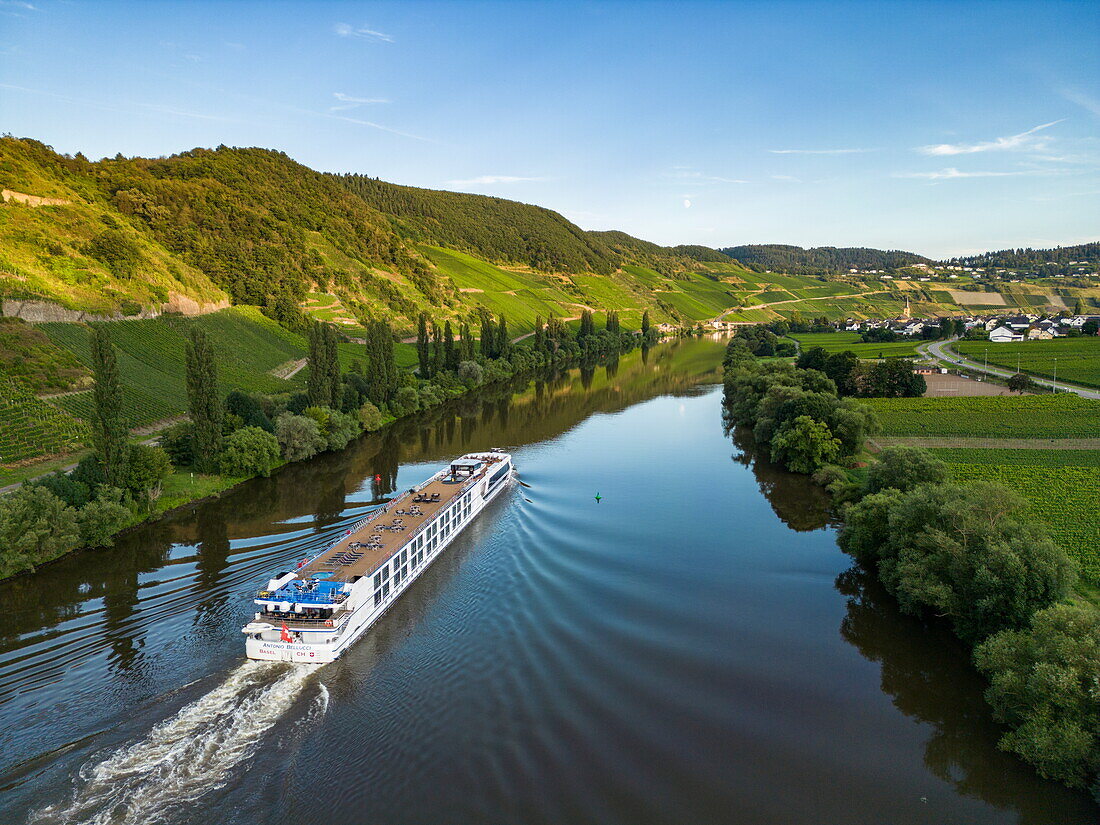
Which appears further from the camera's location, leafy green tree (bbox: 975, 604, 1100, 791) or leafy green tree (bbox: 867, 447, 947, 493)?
leafy green tree (bbox: 867, 447, 947, 493)

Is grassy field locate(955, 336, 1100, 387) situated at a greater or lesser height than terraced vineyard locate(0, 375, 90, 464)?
greater

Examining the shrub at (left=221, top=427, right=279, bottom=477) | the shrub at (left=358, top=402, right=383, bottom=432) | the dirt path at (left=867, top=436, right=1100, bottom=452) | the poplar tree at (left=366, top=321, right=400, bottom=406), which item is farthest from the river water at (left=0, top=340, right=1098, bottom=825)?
the poplar tree at (left=366, top=321, right=400, bottom=406)

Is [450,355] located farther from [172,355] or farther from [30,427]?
[30,427]

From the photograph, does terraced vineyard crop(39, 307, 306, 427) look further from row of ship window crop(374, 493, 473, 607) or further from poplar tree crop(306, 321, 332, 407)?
row of ship window crop(374, 493, 473, 607)

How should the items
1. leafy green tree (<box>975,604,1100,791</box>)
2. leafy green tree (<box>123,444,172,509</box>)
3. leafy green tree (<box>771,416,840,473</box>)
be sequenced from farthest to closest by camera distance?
leafy green tree (<box>771,416,840,473</box>) < leafy green tree (<box>123,444,172,509</box>) < leafy green tree (<box>975,604,1100,791</box>)

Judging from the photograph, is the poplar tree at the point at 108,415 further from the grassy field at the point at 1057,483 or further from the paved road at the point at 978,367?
the paved road at the point at 978,367

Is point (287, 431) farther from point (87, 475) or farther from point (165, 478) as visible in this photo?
point (87, 475)

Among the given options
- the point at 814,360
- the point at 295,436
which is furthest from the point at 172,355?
the point at 814,360
